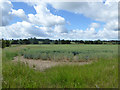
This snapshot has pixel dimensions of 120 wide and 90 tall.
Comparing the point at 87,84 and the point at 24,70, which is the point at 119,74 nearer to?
the point at 87,84

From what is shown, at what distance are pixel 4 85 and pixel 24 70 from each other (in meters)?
1.01

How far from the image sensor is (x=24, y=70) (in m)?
3.63

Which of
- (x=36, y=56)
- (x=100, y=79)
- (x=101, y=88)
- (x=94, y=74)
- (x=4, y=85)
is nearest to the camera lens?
(x=101, y=88)

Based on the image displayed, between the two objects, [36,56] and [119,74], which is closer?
[119,74]

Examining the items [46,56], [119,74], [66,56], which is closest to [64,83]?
[119,74]

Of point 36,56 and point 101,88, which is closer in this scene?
point 101,88

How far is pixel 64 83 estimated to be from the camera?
274cm

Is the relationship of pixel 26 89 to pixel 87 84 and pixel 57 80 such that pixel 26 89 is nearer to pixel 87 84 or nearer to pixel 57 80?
pixel 57 80

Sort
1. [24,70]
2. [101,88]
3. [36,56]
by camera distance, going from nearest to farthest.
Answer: [101,88] < [24,70] < [36,56]

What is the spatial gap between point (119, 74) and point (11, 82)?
134 inches

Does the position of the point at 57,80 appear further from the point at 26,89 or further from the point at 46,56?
the point at 46,56

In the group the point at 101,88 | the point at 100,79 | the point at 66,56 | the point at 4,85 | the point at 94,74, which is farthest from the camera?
the point at 66,56

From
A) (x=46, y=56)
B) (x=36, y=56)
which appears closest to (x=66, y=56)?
(x=46, y=56)

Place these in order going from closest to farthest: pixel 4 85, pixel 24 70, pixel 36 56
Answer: pixel 4 85, pixel 24 70, pixel 36 56
